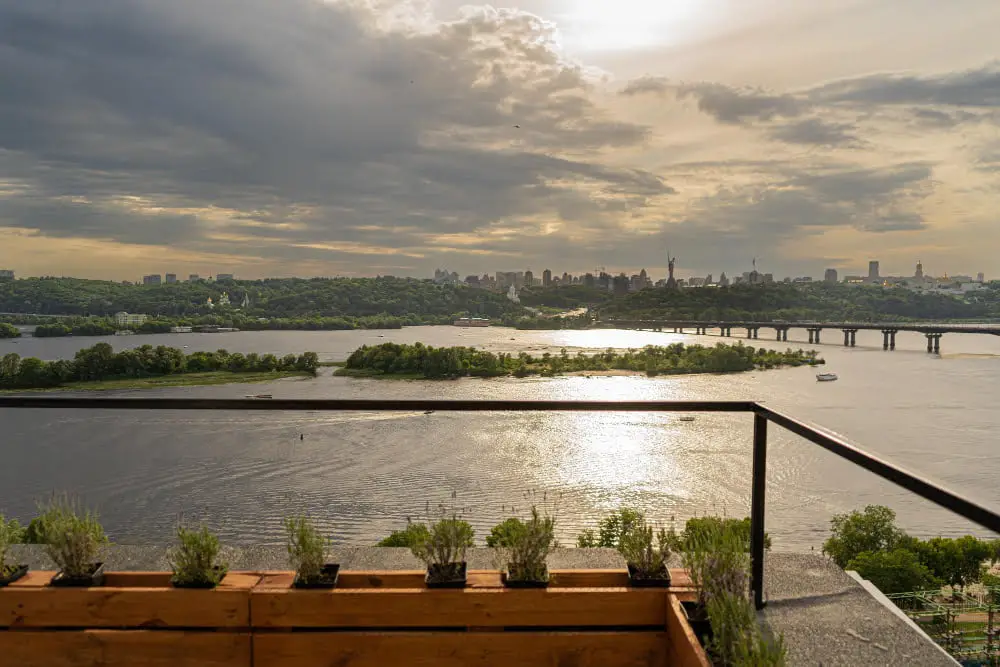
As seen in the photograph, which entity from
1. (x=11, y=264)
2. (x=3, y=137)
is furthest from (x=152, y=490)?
(x=11, y=264)

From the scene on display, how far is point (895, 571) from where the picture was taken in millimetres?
17000

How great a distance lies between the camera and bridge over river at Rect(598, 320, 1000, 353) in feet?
188

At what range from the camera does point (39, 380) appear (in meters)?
43.5

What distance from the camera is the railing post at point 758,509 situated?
6.08ft

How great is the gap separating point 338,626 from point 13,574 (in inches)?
32.9

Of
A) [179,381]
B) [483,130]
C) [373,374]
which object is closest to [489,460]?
[483,130]

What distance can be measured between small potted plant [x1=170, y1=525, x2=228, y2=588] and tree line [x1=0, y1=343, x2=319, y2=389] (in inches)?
1872

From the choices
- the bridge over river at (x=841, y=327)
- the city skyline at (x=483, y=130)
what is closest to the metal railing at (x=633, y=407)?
the city skyline at (x=483, y=130)

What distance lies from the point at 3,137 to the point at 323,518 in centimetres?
5745

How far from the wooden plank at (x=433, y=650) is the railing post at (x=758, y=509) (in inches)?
19.1

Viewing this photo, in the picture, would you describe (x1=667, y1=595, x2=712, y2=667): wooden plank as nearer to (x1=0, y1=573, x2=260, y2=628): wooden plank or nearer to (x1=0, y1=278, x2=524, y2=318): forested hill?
(x1=0, y1=573, x2=260, y2=628): wooden plank

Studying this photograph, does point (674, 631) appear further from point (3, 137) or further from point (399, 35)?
point (3, 137)

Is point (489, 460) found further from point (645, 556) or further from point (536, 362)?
point (536, 362)

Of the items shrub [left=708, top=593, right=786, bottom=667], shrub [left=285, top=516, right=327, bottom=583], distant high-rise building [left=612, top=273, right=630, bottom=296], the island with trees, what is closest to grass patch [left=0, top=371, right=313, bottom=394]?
the island with trees
